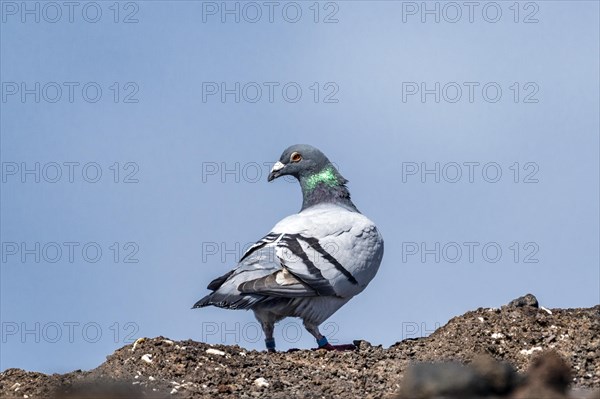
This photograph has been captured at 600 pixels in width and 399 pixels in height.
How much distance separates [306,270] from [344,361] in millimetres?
2180

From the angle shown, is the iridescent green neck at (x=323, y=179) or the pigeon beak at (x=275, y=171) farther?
the pigeon beak at (x=275, y=171)

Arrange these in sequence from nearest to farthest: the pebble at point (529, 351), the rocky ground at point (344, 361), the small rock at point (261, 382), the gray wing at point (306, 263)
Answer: the rocky ground at point (344, 361)
the small rock at point (261, 382)
the pebble at point (529, 351)
the gray wing at point (306, 263)

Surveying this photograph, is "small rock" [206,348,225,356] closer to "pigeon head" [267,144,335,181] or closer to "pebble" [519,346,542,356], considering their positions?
"pebble" [519,346,542,356]

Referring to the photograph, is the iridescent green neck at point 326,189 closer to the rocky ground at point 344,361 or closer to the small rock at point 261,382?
the rocky ground at point 344,361

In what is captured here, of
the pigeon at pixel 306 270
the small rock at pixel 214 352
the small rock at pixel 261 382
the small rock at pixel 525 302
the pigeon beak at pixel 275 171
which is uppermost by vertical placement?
the pigeon beak at pixel 275 171

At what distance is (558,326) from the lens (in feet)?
47.9

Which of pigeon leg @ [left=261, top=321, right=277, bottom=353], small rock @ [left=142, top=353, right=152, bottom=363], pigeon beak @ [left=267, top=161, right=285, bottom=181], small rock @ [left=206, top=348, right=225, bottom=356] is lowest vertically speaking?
small rock @ [left=142, top=353, right=152, bottom=363]

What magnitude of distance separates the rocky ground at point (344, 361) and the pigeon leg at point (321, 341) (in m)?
0.56

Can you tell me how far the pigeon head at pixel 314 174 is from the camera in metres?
17.8

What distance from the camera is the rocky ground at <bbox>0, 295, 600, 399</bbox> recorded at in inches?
497

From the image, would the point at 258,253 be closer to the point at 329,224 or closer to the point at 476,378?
the point at 329,224

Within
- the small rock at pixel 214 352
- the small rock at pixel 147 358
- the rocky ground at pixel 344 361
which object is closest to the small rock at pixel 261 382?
the rocky ground at pixel 344 361

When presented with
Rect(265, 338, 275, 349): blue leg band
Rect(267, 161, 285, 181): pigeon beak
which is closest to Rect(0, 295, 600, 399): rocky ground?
Rect(265, 338, 275, 349): blue leg band

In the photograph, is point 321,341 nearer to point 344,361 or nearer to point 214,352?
point 344,361
